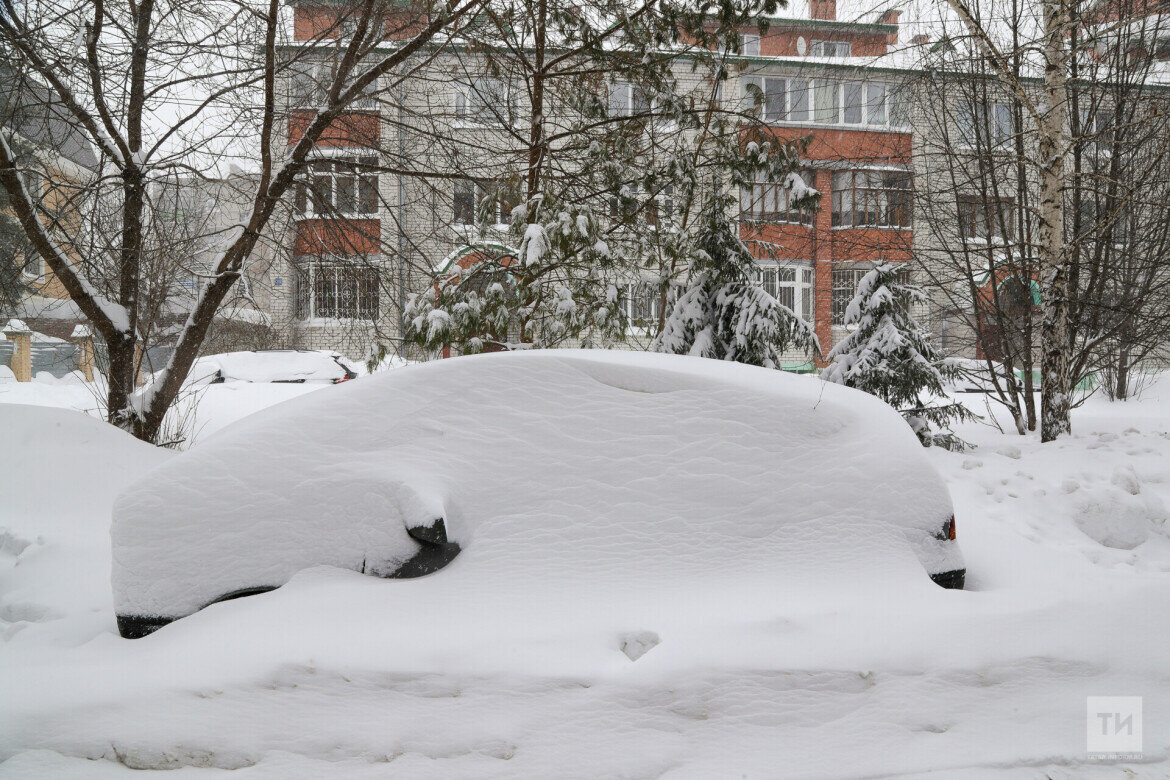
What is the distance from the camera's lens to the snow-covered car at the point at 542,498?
2.61m

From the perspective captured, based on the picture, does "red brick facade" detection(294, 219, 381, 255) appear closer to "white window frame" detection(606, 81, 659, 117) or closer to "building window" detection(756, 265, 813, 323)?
"white window frame" detection(606, 81, 659, 117)

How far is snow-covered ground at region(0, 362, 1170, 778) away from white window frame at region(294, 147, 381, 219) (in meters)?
5.29

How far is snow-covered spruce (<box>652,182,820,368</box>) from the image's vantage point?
819 cm

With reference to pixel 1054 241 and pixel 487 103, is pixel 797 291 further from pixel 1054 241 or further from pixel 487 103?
pixel 487 103

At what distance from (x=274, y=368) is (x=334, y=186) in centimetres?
882

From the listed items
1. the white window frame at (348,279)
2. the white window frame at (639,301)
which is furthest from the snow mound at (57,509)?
the white window frame at (639,301)

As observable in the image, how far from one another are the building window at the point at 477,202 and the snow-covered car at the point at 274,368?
752 cm

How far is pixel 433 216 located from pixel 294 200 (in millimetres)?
1464

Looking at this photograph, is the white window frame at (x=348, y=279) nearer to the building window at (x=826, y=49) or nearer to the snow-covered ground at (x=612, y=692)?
the snow-covered ground at (x=612, y=692)

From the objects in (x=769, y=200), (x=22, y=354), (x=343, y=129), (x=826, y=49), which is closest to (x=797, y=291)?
(x=769, y=200)

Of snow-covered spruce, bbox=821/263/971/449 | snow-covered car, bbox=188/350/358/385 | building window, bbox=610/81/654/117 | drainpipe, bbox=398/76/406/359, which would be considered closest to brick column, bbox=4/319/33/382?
snow-covered car, bbox=188/350/358/385

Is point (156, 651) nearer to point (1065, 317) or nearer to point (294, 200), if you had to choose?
point (294, 200)

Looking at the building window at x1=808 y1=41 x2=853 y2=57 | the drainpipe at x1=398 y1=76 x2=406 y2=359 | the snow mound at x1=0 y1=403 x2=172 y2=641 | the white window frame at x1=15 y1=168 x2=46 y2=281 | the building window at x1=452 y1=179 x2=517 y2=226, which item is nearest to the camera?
the snow mound at x1=0 y1=403 x2=172 y2=641

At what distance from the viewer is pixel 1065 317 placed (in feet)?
25.1
